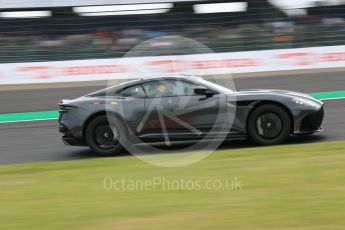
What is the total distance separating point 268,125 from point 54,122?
6149mm

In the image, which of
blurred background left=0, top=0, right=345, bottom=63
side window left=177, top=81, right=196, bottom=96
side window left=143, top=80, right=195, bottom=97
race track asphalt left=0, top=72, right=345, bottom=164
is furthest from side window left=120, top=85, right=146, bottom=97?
blurred background left=0, top=0, right=345, bottom=63

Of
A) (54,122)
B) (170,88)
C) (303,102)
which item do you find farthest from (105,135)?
(54,122)

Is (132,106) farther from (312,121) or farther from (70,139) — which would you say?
(312,121)

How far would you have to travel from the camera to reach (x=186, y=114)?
8.86 meters

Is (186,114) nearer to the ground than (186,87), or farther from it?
nearer to the ground

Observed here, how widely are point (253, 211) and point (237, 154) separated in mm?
3051

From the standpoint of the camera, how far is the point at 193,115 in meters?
8.86

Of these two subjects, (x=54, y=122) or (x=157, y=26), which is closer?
(x=54, y=122)

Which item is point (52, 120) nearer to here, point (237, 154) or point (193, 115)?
point (193, 115)

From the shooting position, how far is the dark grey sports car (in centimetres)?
877

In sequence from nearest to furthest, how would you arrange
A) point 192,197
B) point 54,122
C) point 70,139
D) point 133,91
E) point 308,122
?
point 192,197 → point 308,122 → point 133,91 → point 70,139 → point 54,122

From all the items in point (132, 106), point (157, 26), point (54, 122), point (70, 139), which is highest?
point (157, 26)

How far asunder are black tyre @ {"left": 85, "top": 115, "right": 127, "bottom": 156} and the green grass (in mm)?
1502

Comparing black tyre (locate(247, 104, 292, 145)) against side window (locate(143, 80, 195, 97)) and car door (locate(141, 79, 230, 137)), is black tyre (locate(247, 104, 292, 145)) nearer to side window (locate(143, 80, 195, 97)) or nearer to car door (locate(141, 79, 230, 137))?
car door (locate(141, 79, 230, 137))
